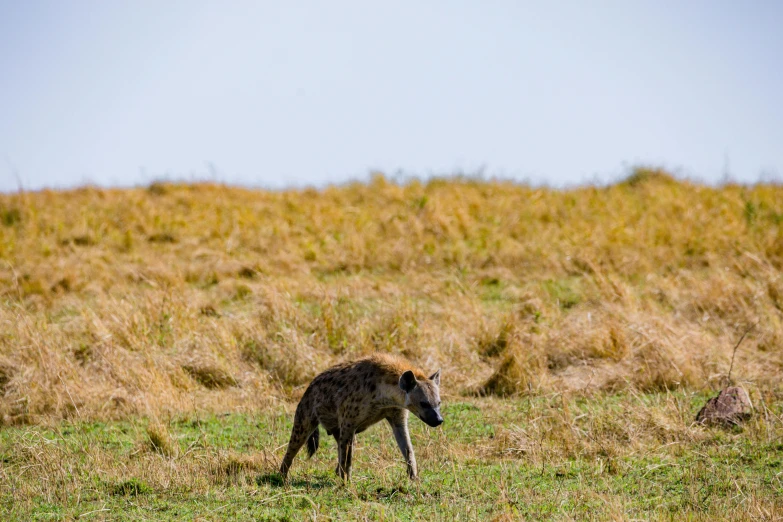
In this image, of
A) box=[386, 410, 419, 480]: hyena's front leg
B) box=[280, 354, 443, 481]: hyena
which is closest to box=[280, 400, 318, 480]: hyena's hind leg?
box=[280, 354, 443, 481]: hyena

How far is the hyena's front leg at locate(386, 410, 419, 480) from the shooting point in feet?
23.3

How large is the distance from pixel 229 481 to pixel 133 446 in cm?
182

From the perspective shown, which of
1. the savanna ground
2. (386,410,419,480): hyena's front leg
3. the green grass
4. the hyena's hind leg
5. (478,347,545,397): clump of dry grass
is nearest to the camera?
the green grass

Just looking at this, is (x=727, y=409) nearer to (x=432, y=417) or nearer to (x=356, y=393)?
(x=432, y=417)

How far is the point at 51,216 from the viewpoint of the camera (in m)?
21.5

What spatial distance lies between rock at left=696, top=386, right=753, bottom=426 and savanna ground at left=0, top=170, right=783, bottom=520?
0.14 m

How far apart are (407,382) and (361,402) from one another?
0.51 metres

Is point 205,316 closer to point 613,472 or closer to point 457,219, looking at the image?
point 613,472

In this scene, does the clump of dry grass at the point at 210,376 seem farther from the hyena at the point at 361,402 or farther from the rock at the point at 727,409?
the rock at the point at 727,409

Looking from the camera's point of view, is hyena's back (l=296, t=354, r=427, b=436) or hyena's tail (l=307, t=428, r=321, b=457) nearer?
hyena's back (l=296, t=354, r=427, b=436)

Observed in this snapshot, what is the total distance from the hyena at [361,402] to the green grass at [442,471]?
28 cm

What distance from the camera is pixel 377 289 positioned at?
15023 millimetres

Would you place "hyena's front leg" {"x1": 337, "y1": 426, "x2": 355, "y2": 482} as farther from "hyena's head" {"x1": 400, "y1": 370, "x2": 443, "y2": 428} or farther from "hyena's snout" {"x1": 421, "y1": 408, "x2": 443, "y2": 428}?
"hyena's snout" {"x1": 421, "y1": 408, "x2": 443, "y2": 428}

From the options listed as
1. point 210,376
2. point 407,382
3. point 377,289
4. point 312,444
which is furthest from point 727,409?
point 377,289
